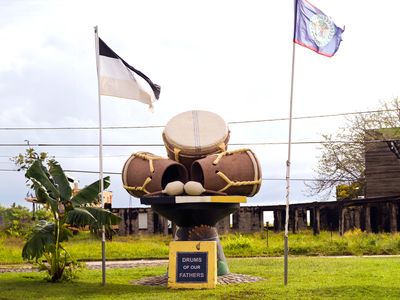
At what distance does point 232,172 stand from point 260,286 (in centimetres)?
278

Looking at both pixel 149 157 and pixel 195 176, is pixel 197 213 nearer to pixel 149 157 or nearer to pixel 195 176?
pixel 195 176

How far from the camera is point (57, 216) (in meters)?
19.5

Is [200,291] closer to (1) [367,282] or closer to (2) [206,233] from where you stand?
(2) [206,233]

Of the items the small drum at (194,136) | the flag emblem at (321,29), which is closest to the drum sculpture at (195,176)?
the small drum at (194,136)

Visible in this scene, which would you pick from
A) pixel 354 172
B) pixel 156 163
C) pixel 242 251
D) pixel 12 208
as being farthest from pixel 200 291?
pixel 354 172

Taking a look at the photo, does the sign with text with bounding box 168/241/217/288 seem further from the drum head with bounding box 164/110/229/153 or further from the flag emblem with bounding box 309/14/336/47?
the flag emblem with bounding box 309/14/336/47

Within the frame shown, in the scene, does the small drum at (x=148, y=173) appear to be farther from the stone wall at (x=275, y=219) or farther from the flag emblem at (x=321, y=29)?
the stone wall at (x=275, y=219)

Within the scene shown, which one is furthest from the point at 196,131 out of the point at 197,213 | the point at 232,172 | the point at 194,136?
the point at 197,213

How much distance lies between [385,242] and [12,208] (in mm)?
21845

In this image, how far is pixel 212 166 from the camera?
18188 mm

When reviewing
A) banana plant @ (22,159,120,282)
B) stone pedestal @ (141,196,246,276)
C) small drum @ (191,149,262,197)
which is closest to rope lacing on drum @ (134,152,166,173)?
stone pedestal @ (141,196,246,276)

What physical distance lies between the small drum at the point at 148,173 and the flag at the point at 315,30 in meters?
4.36

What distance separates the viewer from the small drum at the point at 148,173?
18.6 meters

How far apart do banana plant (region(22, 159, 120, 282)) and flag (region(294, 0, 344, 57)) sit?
648 centimetres
